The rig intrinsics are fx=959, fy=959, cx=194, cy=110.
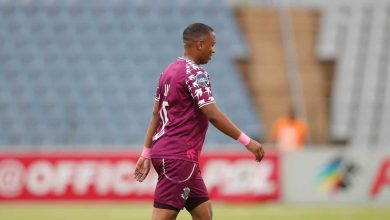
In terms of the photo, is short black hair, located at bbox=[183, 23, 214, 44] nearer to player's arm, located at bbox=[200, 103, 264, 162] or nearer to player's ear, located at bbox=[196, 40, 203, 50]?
player's ear, located at bbox=[196, 40, 203, 50]

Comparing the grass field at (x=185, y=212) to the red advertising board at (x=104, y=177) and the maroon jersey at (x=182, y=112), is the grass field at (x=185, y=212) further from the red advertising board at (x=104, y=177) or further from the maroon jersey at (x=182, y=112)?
the maroon jersey at (x=182, y=112)

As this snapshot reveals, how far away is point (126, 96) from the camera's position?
22266 millimetres

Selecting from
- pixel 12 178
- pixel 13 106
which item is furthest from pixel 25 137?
A: pixel 12 178

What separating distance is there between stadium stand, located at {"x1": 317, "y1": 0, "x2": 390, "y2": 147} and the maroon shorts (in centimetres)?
1420

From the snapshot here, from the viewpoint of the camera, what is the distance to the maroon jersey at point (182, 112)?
7.33 meters

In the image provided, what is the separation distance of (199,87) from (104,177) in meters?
10.4

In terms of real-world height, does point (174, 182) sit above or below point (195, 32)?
below

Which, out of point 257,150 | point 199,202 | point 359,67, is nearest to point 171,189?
point 199,202

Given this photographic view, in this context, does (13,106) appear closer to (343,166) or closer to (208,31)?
(343,166)

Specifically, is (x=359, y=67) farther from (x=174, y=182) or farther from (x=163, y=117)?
(x=174, y=182)

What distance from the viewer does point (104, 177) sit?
17.5 metres

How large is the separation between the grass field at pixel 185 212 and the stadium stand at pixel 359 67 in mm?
5432

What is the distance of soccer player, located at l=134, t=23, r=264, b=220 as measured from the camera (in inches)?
288

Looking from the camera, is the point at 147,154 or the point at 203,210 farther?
the point at 147,154
